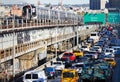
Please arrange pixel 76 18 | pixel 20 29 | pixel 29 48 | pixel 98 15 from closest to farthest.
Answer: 1. pixel 20 29
2. pixel 29 48
3. pixel 98 15
4. pixel 76 18

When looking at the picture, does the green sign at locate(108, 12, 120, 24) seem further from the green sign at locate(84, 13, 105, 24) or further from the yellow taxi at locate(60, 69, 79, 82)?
the yellow taxi at locate(60, 69, 79, 82)

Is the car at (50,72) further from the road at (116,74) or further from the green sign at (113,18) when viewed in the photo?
the green sign at (113,18)

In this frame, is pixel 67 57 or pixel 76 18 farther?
pixel 76 18

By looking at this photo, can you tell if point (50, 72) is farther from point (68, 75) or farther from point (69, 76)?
point (69, 76)

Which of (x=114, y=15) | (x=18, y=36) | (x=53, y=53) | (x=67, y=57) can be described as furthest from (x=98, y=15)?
(x=18, y=36)

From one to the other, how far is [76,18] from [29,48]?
6327 centimetres

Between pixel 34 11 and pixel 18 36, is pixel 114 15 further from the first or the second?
pixel 18 36

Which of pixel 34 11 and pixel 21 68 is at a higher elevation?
pixel 34 11

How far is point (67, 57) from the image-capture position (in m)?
46.1

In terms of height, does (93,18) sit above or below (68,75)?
below

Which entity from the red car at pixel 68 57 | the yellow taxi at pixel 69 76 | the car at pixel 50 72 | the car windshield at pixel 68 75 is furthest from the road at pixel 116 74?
the red car at pixel 68 57

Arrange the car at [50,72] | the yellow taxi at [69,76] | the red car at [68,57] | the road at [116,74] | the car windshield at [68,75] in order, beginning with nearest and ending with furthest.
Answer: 1. the yellow taxi at [69,76]
2. the car windshield at [68,75]
3. the road at [116,74]
4. the car at [50,72]
5. the red car at [68,57]

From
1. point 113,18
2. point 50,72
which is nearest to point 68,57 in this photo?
point 50,72

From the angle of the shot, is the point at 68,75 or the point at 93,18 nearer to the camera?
the point at 68,75
